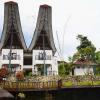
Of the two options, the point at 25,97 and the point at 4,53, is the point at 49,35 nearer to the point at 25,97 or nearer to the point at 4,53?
the point at 4,53

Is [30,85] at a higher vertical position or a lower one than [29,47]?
lower

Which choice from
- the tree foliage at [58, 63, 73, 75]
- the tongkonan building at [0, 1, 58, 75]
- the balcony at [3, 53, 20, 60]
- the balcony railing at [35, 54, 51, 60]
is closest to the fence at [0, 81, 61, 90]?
the tree foliage at [58, 63, 73, 75]

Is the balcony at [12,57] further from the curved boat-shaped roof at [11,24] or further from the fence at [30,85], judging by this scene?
the fence at [30,85]

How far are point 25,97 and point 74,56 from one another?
85.3ft

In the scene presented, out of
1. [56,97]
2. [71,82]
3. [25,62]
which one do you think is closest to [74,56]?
[25,62]

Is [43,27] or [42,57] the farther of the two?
[42,57]

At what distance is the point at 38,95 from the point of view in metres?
32.6

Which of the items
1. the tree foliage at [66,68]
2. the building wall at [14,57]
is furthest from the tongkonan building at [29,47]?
the tree foliage at [66,68]

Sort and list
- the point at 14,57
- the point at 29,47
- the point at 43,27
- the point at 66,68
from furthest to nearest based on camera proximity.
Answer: the point at 29,47 < the point at 14,57 < the point at 43,27 < the point at 66,68

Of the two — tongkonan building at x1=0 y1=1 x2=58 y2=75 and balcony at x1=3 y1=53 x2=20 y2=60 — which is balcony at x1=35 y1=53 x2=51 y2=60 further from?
balcony at x1=3 y1=53 x2=20 y2=60

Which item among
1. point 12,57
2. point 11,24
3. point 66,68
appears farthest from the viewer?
point 12,57

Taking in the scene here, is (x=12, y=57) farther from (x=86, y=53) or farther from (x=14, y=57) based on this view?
(x=86, y=53)

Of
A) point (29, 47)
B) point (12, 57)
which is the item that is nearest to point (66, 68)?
point (29, 47)

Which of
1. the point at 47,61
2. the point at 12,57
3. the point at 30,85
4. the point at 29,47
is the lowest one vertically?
the point at 30,85
